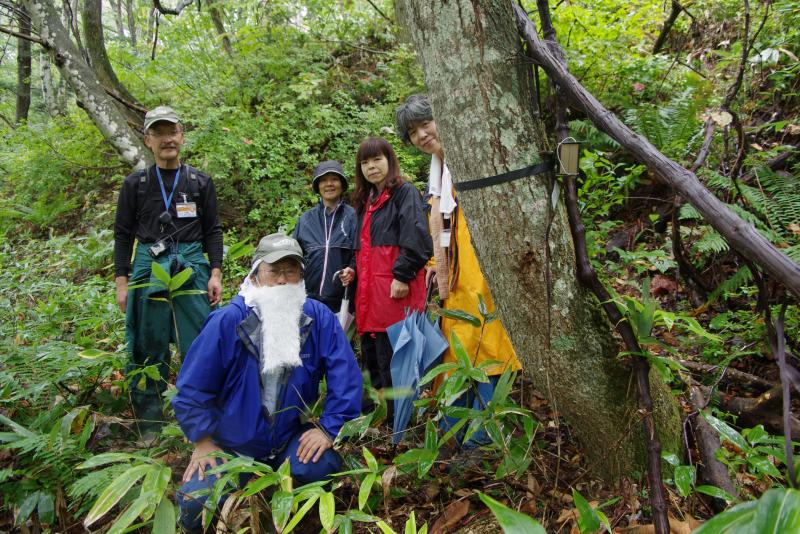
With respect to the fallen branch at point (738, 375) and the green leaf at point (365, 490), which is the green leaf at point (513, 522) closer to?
the green leaf at point (365, 490)

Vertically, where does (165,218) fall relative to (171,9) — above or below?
below

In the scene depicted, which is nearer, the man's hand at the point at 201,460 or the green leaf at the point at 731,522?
the green leaf at the point at 731,522

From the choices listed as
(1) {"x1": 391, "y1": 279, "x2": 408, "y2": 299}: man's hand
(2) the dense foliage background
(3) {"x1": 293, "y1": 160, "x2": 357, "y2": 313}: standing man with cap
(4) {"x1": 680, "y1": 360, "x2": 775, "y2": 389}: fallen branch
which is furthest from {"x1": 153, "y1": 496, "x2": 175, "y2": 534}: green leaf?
(4) {"x1": 680, "y1": 360, "x2": 775, "y2": 389}: fallen branch

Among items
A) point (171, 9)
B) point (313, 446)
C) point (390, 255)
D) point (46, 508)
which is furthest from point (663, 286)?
point (171, 9)

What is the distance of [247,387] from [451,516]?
1.23m

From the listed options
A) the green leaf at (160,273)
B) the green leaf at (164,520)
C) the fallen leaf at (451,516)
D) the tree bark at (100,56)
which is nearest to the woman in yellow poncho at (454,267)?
the fallen leaf at (451,516)

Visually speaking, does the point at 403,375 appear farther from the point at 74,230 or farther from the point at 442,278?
the point at 74,230

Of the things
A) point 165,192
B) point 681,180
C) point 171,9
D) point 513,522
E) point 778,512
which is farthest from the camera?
point 171,9

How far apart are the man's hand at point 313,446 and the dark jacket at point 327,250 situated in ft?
4.78

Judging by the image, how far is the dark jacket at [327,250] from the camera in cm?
390

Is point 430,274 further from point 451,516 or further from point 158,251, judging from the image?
point 158,251

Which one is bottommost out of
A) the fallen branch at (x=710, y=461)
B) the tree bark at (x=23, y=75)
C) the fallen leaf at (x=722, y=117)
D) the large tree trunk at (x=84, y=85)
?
the fallen branch at (x=710, y=461)

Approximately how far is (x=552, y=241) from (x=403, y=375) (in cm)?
130

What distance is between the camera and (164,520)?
64.1 inches
